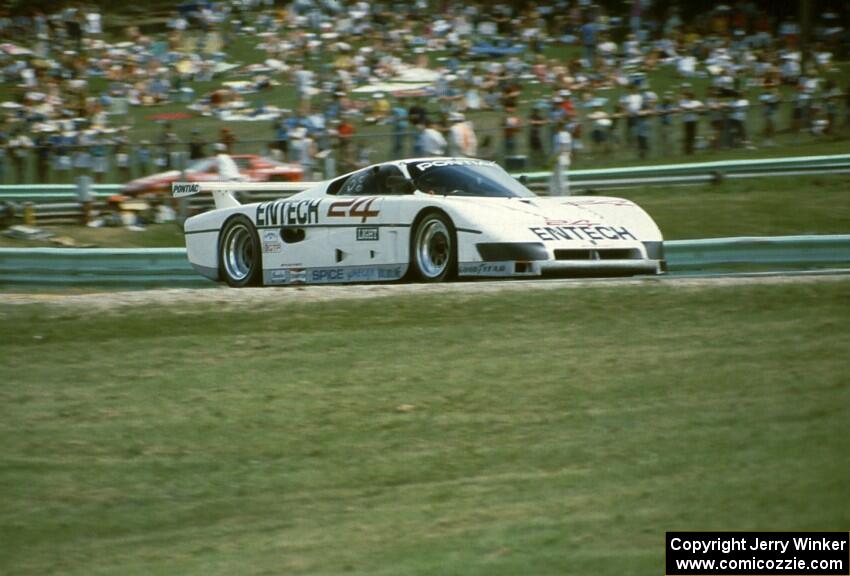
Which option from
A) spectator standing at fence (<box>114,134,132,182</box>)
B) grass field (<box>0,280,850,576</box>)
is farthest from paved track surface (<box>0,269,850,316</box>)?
spectator standing at fence (<box>114,134,132,182</box>)

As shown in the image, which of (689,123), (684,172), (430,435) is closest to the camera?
(430,435)

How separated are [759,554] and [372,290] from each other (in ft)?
21.1

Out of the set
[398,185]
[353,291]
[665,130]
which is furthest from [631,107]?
[353,291]

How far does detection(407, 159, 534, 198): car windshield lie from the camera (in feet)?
38.7

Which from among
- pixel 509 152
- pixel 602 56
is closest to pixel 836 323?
pixel 509 152

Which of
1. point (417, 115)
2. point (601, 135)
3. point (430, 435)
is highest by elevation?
point (417, 115)

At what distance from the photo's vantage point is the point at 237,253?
13.5 m

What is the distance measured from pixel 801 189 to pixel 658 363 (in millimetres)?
12670

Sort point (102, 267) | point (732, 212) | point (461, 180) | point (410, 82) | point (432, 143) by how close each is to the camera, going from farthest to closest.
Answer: point (410, 82), point (432, 143), point (732, 212), point (102, 267), point (461, 180)

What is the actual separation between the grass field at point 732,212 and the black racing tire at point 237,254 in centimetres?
521

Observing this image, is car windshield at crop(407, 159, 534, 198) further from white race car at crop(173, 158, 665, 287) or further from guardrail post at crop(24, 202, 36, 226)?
guardrail post at crop(24, 202, 36, 226)

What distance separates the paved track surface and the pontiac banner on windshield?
5.55m

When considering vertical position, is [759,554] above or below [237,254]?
below

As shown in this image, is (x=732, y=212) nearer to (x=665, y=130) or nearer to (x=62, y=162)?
(x=665, y=130)
